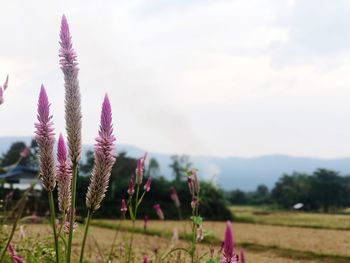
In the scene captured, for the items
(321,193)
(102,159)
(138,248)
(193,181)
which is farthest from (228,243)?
(321,193)

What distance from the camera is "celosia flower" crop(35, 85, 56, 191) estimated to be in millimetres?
1538

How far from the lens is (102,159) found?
152cm

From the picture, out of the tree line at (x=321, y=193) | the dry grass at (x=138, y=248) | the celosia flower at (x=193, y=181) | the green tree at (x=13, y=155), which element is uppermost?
the green tree at (x=13, y=155)

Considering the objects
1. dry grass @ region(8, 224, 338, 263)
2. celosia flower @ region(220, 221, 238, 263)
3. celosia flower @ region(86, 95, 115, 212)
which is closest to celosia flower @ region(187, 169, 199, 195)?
dry grass @ region(8, 224, 338, 263)

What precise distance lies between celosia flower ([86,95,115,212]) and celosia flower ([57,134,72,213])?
0.53 feet

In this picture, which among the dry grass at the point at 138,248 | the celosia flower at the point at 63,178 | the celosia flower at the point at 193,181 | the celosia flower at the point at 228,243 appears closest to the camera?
the celosia flower at the point at 228,243

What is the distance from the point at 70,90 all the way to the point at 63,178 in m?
0.30

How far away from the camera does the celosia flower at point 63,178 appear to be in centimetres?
167

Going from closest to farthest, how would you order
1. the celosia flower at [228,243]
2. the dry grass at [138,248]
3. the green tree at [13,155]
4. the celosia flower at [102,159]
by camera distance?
the celosia flower at [228,243], the celosia flower at [102,159], the dry grass at [138,248], the green tree at [13,155]

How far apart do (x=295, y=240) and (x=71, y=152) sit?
82.5 feet

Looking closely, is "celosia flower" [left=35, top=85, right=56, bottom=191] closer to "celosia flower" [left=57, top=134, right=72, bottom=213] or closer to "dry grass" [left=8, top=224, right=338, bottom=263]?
"celosia flower" [left=57, top=134, right=72, bottom=213]

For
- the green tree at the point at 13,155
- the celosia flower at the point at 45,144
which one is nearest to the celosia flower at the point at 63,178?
the celosia flower at the point at 45,144

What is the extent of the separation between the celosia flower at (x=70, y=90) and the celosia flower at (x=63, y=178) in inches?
6.8

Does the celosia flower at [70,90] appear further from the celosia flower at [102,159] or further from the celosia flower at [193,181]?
the celosia flower at [193,181]
